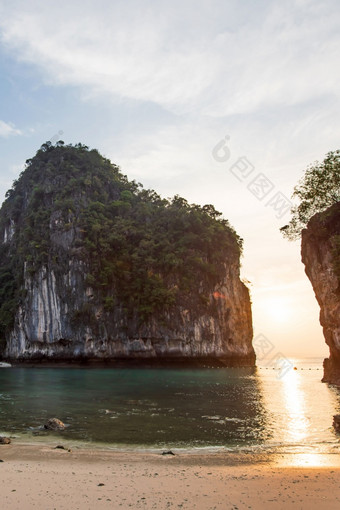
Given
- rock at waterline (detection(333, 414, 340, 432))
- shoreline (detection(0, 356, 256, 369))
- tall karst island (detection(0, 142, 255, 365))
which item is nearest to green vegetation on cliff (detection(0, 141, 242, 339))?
tall karst island (detection(0, 142, 255, 365))

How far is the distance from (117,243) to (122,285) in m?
5.67

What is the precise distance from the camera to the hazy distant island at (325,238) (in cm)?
2319

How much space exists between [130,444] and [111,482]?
3557 mm

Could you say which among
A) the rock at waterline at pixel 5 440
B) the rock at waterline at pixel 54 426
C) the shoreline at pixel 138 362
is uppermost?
the rock at waterline at pixel 5 440

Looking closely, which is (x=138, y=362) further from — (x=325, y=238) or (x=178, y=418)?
(x=178, y=418)

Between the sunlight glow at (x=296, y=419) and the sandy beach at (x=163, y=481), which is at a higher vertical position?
the sandy beach at (x=163, y=481)

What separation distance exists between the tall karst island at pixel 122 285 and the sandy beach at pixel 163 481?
131 ft

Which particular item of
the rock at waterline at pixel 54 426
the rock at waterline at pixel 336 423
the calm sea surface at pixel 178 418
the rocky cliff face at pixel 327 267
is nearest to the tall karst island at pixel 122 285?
the rocky cliff face at pixel 327 267

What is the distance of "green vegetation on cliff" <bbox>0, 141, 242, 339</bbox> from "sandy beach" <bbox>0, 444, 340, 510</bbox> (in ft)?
131

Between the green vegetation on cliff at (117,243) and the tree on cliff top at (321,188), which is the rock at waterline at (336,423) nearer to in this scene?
the tree on cliff top at (321,188)

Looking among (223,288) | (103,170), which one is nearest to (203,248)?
(223,288)

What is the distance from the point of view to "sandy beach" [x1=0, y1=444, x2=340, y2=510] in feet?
16.5

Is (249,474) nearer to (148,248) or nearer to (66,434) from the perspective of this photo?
(66,434)

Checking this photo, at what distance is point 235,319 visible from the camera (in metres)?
52.8
